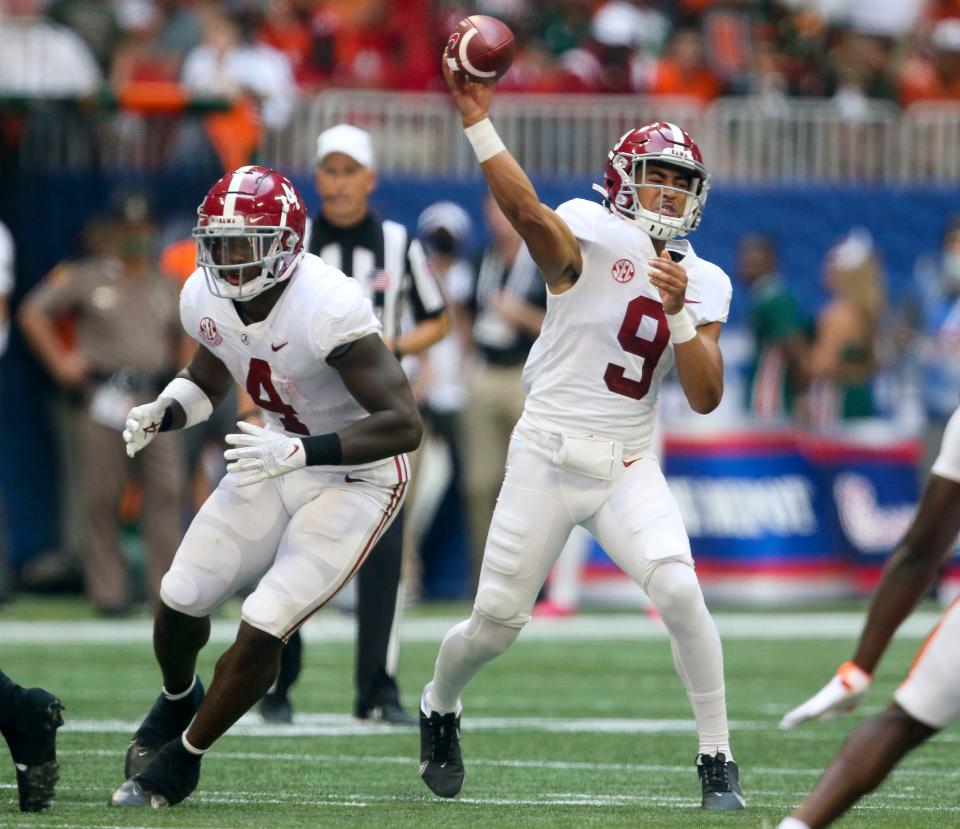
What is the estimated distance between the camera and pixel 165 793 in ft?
17.4

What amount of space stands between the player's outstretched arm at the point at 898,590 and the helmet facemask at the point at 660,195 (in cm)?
179

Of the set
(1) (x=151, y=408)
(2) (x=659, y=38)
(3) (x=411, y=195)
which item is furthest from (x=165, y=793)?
(2) (x=659, y=38)

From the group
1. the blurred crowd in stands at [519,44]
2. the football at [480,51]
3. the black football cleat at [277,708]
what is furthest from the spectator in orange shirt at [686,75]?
the football at [480,51]

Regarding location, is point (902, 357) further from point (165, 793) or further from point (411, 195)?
point (165, 793)

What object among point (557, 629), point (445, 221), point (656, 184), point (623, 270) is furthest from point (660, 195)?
point (445, 221)

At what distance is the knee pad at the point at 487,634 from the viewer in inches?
221

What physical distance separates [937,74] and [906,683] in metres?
12.0

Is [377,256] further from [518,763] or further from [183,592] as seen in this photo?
[183,592]

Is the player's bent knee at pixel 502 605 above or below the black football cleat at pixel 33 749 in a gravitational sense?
above

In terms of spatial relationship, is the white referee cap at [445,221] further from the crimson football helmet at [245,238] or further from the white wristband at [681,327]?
the white wristband at [681,327]

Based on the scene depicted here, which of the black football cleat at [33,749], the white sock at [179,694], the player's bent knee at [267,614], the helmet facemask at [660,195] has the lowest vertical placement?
the white sock at [179,694]

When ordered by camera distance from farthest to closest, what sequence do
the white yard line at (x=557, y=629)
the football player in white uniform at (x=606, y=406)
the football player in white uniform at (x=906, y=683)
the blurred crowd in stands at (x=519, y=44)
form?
the blurred crowd in stands at (x=519, y=44) < the white yard line at (x=557, y=629) < the football player in white uniform at (x=606, y=406) < the football player in white uniform at (x=906, y=683)

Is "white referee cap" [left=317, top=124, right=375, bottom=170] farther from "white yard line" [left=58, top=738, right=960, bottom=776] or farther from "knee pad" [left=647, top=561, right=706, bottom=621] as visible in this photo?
"knee pad" [left=647, top=561, right=706, bottom=621]

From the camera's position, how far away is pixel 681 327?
541 cm
